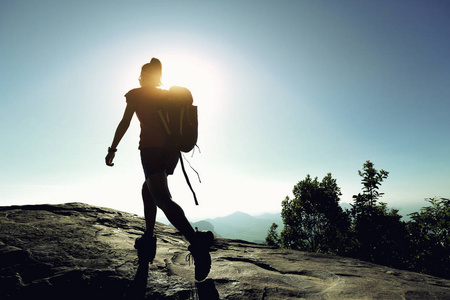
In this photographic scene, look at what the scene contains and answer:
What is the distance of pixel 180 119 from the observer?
2266 millimetres

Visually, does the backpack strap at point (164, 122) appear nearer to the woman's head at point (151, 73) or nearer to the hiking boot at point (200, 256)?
the woman's head at point (151, 73)

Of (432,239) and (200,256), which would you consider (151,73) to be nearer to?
(200,256)

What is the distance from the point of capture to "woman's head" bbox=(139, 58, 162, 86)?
8.86ft

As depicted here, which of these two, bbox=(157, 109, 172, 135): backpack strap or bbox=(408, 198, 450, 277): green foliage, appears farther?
bbox=(408, 198, 450, 277): green foliage

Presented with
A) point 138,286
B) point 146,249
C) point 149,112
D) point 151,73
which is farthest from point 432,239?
point 151,73

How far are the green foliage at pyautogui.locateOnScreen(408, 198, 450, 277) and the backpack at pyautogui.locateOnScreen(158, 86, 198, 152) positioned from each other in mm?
10813

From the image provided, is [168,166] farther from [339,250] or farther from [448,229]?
[339,250]

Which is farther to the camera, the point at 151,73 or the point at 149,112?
the point at 151,73

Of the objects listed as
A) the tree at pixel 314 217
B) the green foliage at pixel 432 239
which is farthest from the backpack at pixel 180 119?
the tree at pixel 314 217

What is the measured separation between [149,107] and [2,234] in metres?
2.33

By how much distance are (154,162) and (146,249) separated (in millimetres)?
1035

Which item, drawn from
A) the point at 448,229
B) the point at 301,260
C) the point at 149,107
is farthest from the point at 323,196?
the point at 149,107

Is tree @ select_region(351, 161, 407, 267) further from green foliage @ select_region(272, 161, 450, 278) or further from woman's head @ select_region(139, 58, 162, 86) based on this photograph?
woman's head @ select_region(139, 58, 162, 86)

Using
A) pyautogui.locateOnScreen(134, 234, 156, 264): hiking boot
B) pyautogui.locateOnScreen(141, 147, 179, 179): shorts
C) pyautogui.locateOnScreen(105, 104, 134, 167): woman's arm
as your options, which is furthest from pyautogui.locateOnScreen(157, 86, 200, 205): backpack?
pyautogui.locateOnScreen(134, 234, 156, 264): hiking boot
